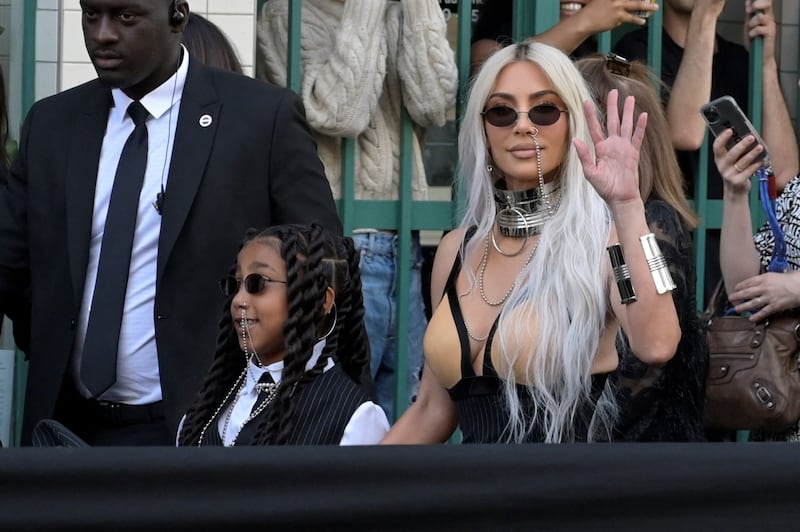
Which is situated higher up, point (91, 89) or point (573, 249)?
point (91, 89)

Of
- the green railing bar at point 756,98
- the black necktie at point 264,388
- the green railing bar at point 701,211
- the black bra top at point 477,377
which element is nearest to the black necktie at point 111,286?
the black necktie at point 264,388

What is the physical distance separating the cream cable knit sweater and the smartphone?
3.28 feet

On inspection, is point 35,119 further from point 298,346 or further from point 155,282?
point 298,346

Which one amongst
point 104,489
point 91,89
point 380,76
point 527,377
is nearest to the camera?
point 104,489

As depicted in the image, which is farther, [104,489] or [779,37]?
[779,37]

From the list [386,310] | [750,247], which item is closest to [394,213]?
[386,310]

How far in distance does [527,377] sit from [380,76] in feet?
5.68

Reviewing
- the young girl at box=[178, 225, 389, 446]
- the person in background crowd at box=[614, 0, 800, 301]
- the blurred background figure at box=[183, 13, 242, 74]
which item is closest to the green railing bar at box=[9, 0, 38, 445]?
the blurred background figure at box=[183, 13, 242, 74]

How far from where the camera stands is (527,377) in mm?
3254

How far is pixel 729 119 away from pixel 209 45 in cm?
147

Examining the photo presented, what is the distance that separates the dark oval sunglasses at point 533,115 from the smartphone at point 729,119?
2.03 ft

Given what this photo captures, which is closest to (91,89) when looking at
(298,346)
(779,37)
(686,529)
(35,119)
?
(35,119)

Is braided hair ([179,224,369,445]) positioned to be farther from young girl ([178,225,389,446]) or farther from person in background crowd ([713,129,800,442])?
person in background crowd ([713,129,800,442])

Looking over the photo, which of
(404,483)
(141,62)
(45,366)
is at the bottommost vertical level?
(45,366)
